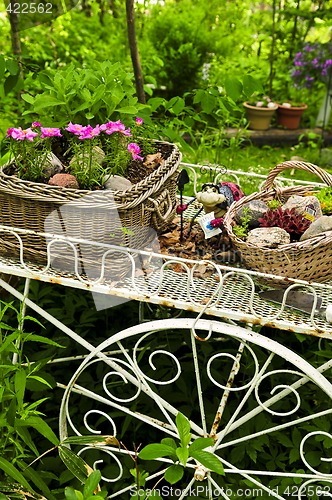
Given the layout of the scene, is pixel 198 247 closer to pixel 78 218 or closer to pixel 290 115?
pixel 78 218

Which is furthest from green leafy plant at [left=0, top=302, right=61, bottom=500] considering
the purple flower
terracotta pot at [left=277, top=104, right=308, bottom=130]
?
the purple flower

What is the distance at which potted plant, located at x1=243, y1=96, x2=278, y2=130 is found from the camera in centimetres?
536

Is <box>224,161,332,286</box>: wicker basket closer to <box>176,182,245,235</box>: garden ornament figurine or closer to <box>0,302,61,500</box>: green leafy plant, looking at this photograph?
<box>176,182,245,235</box>: garden ornament figurine

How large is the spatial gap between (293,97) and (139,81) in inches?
140

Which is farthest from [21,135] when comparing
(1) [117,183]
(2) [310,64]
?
(2) [310,64]

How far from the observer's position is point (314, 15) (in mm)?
5738

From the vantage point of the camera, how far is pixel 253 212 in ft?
6.16

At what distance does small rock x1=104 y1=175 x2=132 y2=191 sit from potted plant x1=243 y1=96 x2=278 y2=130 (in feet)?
11.9

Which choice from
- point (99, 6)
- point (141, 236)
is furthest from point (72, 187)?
point (99, 6)

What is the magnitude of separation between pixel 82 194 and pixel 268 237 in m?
0.50

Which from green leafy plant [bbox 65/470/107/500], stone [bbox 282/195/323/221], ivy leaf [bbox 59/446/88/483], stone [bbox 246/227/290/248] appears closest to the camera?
green leafy plant [bbox 65/470/107/500]

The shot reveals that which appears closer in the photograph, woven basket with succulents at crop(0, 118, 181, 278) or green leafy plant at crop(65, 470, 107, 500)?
green leafy plant at crop(65, 470, 107, 500)

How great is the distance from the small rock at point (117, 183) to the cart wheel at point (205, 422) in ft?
1.29

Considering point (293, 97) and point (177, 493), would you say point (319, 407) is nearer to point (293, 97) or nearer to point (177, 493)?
point (177, 493)
